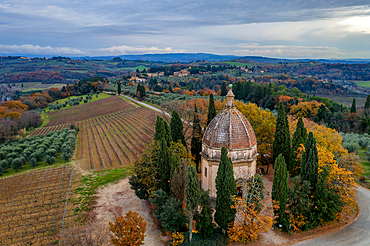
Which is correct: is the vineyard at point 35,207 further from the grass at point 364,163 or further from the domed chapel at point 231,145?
the grass at point 364,163

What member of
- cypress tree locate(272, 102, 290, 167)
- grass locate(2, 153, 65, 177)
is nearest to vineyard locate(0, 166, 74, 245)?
grass locate(2, 153, 65, 177)

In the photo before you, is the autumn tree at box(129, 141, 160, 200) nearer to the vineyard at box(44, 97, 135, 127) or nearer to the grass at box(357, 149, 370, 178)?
the grass at box(357, 149, 370, 178)

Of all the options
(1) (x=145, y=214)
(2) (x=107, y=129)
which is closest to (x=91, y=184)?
(1) (x=145, y=214)

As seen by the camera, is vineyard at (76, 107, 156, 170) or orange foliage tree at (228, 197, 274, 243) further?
vineyard at (76, 107, 156, 170)

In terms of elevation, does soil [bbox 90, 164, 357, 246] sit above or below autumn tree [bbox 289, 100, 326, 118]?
below

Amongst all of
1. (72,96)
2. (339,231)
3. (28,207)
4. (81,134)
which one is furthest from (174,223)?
(72,96)

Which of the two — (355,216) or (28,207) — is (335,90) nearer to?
(355,216)

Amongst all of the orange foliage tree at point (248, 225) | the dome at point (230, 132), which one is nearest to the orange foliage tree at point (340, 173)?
the dome at point (230, 132)
